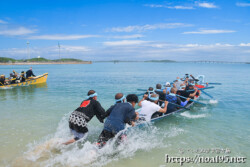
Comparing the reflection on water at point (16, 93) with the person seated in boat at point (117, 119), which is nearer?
the person seated in boat at point (117, 119)

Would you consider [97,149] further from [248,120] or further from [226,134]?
[248,120]

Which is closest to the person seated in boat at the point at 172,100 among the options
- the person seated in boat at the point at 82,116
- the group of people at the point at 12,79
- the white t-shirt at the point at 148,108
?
the white t-shirt at the point at 148,108

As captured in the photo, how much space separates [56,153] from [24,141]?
89.1 inches

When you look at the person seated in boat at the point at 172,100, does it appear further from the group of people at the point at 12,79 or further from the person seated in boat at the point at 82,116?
the group of people at the point at 12,79

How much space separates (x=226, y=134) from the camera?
834 centimetres

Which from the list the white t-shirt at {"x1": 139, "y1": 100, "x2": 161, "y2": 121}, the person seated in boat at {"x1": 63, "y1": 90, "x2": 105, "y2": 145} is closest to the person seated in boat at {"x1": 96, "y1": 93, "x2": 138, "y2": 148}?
the person seated in boat at {"x1": 63, "y1": 90, "x2": 105, "y2": 145}

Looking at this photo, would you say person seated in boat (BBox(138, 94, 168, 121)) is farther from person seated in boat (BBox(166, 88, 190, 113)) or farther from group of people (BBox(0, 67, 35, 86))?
group of people (BBox(0, 67, 35, 86))

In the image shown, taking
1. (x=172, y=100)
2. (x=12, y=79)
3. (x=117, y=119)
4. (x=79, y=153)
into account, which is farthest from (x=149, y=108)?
(x=12, y=79)

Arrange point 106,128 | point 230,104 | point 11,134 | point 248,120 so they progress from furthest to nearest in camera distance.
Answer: point 230,104
point 248,120
point 11,134
point 106,128

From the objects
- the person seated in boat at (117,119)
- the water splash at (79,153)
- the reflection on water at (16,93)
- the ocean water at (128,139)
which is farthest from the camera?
the reflection on water at (16,93)

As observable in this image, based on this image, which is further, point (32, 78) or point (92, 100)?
point (32, 78)

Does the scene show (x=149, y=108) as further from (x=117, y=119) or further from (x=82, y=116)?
(x=82, y=116)

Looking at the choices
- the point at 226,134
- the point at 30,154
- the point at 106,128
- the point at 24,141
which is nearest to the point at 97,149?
the point at 106,128

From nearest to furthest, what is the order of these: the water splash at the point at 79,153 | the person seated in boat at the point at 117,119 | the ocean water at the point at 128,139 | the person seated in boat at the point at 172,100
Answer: the person seated in boat at the point at 117,119 < the water splash at the point at 79,153 < the ocean water at the point at 128,139 < the person seated in boat at the point at 172,100
